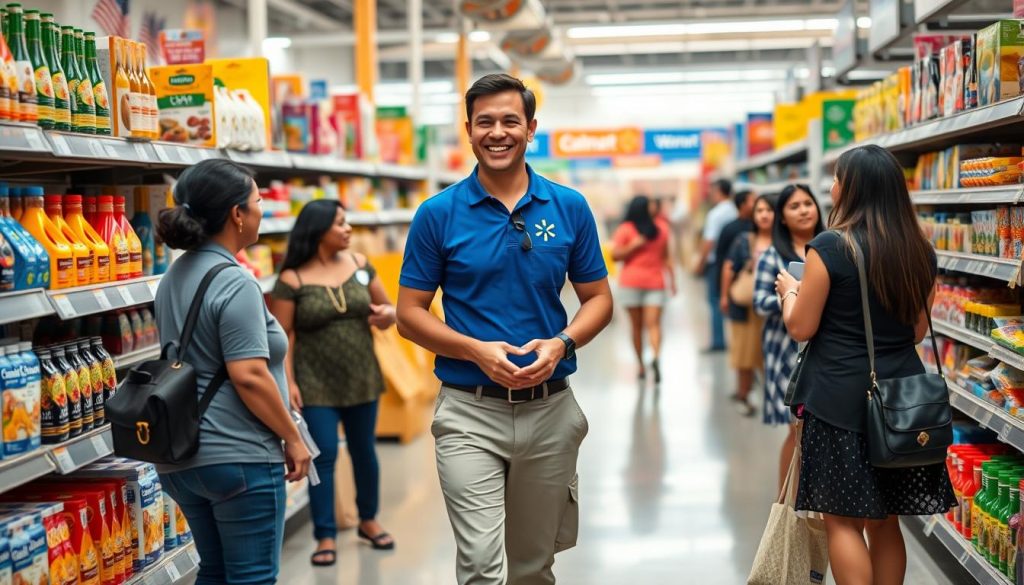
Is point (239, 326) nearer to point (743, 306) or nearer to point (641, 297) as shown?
point (743, 306)

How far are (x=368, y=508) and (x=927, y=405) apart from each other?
2.63m

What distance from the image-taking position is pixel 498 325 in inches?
110

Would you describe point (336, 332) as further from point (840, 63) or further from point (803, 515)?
point (840, 63)

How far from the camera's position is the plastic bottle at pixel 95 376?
3.31 metres

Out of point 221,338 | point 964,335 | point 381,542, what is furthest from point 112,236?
point 964,335

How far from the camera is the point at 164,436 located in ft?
8.51

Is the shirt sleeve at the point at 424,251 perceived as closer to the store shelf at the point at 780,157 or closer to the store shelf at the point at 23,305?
the store shelf at the point at 23,305

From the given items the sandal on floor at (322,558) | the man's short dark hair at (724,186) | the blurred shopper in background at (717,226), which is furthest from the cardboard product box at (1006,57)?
the man's short dark hair at (724,186)

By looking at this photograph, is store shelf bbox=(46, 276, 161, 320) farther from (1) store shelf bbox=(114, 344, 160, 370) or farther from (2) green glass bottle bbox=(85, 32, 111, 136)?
(2) green glass bottle bbox=(85, 32, 111, 136)

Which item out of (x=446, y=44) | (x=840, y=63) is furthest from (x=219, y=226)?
(x=446, y=44)

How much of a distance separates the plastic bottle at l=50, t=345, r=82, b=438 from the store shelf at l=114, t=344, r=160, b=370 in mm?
373

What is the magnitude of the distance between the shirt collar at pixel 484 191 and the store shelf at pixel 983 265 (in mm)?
1540

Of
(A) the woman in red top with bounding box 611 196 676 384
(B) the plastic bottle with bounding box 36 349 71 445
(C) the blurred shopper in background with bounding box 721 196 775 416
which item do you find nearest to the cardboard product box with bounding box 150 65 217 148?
(B) the plastic bottle with bounding box 36 349 71 445

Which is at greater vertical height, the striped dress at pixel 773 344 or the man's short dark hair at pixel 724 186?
the man's short dark hair at pixel 724 186
